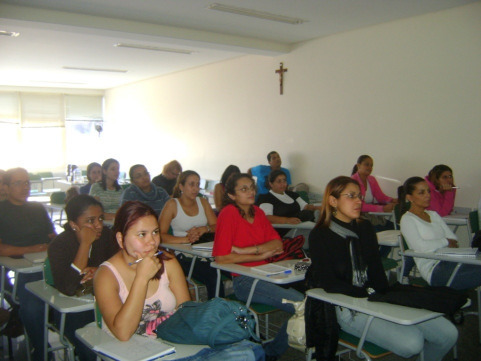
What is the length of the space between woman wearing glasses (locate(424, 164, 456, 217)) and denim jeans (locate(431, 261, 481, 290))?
1.79m

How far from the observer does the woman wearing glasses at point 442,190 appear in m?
4.98

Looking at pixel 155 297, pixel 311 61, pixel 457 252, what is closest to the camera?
pixel 155 297

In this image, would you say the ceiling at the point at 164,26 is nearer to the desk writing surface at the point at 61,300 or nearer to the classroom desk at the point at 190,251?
the classroom desk at the point at 190,251

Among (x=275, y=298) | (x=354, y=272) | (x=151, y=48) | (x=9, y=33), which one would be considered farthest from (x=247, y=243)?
(x=151, y=48)

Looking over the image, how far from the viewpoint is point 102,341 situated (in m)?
1.84

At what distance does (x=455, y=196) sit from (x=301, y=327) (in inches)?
148

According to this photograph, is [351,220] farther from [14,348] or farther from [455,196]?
[455,196]

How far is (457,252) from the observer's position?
3.15m

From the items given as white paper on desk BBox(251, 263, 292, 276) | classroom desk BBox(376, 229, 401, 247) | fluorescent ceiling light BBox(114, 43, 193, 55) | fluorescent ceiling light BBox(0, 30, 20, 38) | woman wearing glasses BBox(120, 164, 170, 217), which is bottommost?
white paper on desk BBox(251, 263, 292, 276)

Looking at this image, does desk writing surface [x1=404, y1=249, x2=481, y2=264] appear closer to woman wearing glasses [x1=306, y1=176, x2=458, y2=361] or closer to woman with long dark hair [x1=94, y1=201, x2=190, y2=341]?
woman wearing glasses [x1=306, y1=176, x2=458, y2=361]

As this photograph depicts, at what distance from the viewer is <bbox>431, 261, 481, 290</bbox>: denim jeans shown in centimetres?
322


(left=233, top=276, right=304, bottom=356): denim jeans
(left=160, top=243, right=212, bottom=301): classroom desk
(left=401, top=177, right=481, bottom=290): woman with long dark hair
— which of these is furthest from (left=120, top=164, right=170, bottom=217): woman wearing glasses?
(left=401, top=177, right=481, bottom=290): woman with long dark hair

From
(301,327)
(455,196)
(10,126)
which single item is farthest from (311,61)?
(10,126)

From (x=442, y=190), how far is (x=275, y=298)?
3.04 meters
